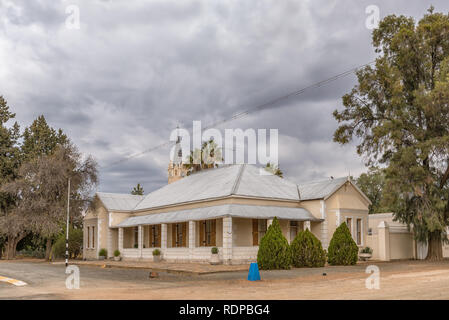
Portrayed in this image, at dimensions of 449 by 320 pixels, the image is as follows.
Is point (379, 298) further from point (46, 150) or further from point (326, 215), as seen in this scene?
point (46, 150)

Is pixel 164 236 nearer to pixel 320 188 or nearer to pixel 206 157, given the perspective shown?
pixel 320 188

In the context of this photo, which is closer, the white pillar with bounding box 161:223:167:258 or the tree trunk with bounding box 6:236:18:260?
the white pillar with bounding box 161:223:167:258

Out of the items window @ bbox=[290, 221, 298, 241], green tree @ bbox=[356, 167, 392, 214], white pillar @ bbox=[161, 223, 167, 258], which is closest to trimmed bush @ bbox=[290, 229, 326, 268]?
window @ bbox=[290, 221, 298, 241]

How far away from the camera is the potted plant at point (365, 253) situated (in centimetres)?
3265

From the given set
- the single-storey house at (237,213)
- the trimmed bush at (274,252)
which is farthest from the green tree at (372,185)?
the trimmed bush at (274,252)

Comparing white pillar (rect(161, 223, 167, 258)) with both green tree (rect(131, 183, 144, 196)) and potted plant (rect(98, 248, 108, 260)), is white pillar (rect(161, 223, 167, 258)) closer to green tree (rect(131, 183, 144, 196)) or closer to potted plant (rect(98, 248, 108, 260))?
potted plant (rect(98, 248, 108, 260))

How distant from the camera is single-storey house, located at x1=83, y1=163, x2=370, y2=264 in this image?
97.8 feet

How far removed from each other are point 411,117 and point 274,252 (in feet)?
44.8

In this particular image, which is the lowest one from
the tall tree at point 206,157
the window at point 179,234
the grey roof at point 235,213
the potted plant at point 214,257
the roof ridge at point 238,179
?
the potted plant at point 214,257

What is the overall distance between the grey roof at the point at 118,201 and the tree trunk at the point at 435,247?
25.1m

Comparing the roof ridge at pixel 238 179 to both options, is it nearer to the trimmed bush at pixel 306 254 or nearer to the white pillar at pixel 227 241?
the white pillar at pixel 227 241
